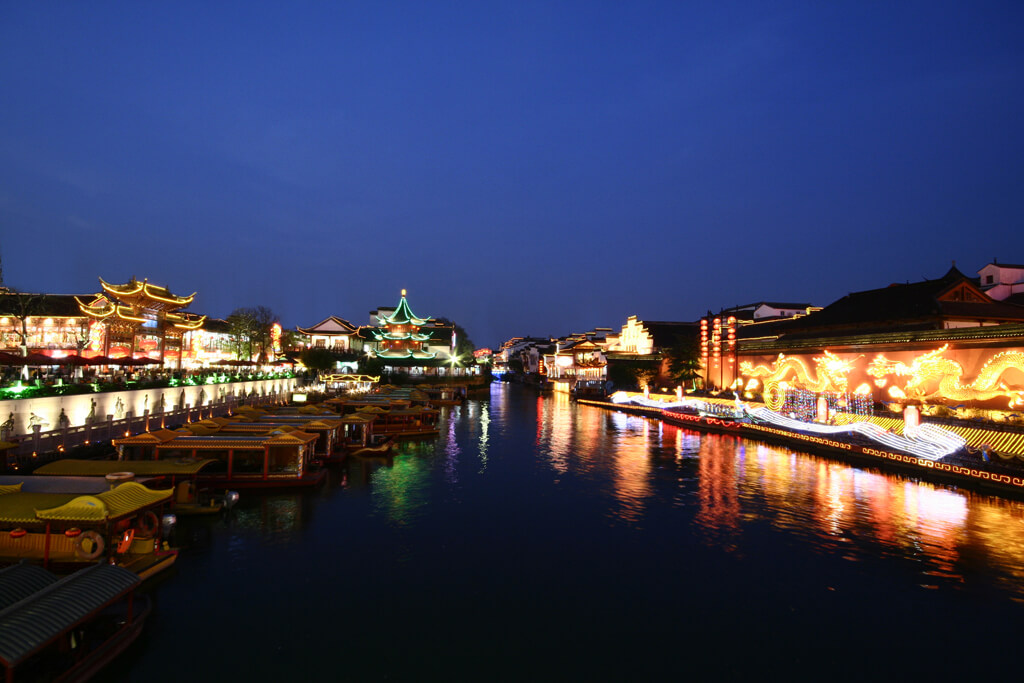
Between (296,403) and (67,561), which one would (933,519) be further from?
(296,403)

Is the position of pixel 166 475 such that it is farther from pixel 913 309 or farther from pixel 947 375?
pixel 913 309

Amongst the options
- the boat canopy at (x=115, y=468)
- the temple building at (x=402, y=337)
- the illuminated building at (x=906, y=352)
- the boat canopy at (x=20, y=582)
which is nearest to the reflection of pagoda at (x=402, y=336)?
the temple building at (x=402, y=337)

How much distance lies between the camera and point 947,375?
2756 cm

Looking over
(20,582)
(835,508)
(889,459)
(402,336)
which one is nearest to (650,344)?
(402,336)

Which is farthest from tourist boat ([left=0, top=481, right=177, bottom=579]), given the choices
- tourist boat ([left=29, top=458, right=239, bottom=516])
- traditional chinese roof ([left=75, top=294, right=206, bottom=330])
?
traditional chinese roof ([left=75, top=294, right=206, bottom=330])

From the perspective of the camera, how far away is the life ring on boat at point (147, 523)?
38.1 ft

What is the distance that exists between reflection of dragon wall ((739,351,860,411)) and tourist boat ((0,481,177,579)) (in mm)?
33988

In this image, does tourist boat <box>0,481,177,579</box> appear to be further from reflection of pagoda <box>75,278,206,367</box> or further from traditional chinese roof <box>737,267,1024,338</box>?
traditional chinese roof <box>737,267,1024,338</box>

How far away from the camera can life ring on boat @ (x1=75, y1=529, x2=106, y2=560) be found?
392 inches

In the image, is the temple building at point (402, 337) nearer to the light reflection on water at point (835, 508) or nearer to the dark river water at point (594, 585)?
the light reflection on water at point (835, 508)

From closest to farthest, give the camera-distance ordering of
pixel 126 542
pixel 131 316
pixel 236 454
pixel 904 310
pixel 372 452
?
pixel 126 542, pixel 236 454, pixel 372 452, pixel 904 310, pixel 131 316

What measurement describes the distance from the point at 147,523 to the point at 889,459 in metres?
27.1

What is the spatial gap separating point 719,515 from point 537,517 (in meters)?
5.93

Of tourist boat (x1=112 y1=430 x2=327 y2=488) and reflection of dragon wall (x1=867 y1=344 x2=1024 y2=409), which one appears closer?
tourist boat (x1=112 y1=430 x2=327 y2=488)
